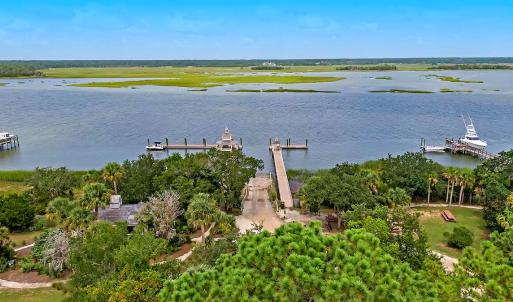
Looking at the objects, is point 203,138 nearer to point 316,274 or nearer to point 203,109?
point 203,109

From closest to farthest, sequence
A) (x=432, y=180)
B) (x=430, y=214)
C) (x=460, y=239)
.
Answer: (x=460, y=239) < (x=430, y=214) < (x=432, y=180)

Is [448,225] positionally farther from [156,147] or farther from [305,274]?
[156,147]

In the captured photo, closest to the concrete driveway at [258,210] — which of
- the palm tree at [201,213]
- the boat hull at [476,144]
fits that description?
the palm tree at [201,213]

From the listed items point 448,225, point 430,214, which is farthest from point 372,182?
point 448,225

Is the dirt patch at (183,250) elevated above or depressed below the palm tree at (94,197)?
below

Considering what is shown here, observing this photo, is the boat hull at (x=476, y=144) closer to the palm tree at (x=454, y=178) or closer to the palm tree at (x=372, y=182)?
the palm tree at (x=454, y=178)

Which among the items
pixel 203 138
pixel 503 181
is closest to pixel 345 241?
pixel 503 181

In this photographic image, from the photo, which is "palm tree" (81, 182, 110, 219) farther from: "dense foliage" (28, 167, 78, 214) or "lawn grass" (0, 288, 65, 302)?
"dense foliage" (28, 167, 78, 214)
